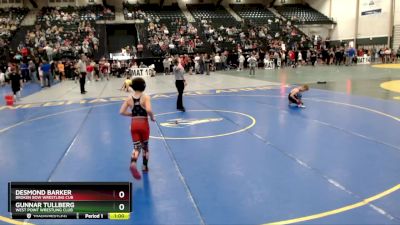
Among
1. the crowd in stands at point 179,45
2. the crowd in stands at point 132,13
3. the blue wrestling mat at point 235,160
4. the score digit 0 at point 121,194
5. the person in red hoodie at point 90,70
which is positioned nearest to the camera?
the score digit 0 at point 121,194

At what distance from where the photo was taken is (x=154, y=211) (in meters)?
4.53

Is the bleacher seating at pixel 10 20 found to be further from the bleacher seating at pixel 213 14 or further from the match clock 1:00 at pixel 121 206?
the match clock 1:00 at pixel 121 206

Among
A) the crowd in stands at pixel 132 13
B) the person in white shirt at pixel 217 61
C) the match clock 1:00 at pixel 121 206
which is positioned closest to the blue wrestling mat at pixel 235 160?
the match clock 1:00 at pixel 121 206

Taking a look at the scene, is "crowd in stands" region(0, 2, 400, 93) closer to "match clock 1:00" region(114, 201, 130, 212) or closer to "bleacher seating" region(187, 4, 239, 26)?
"bleacher seating" region(187, 4, 239, 26)

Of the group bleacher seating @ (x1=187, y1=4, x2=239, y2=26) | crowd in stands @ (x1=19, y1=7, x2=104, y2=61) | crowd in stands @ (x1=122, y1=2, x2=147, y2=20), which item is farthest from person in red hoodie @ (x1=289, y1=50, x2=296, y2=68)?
crowd in stands @ (x1=19, y1=7, x2=104, y2=61)

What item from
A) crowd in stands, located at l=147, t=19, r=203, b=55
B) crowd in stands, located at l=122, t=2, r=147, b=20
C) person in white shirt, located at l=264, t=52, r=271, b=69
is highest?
crowd in stands, located at l=122, t=2, r=147, b=20

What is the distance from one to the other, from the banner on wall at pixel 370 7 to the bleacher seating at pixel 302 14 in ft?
14.3

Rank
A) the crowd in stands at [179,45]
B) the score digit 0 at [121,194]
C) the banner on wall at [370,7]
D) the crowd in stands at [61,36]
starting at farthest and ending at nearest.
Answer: the banner on wall at [370,7] < the crowd in stands at [61,36] < the crowd in stands at [179,45] < the score digit 0 at [121,194]

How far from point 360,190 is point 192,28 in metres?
29.3

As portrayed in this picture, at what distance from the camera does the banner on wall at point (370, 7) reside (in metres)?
33.7

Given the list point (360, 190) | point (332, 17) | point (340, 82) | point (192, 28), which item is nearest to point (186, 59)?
point (192, 28)

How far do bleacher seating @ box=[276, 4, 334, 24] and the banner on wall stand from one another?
4.35 m
